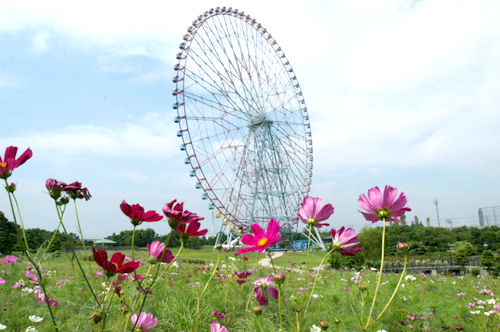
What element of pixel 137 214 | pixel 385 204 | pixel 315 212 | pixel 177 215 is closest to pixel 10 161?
pixel 137 214

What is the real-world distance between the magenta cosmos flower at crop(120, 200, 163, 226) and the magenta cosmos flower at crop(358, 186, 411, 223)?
57 cm

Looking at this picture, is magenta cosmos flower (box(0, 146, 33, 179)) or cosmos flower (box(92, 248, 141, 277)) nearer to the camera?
cosmos flower (box(92, 248, 141, 277))

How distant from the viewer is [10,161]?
37.2 inches

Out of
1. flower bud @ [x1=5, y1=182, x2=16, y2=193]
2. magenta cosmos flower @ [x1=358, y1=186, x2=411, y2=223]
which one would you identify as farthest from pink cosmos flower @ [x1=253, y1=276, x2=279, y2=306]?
flower bud @ [x1=5, y1=182, x2=16, y2=193]

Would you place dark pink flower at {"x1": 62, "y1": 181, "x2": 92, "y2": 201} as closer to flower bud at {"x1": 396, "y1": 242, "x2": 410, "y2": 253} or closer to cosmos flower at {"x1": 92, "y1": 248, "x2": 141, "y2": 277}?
cosmos flower at {"x1": 92, "y1": 248, "x2": 141, "y2": 277}

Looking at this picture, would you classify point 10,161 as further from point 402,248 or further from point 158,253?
point 402,248

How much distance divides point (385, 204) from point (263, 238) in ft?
1.13

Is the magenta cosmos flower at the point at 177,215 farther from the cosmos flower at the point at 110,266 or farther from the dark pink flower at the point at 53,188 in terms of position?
the dark pink flower at the point at 53,188

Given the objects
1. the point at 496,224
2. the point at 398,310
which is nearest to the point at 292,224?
the point at 398,310

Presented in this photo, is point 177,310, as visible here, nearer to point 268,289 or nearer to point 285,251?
point 268,289

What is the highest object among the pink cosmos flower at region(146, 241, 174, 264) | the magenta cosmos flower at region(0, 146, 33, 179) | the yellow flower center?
the magenta cosmos flower at region(0, 146, 33, 179)

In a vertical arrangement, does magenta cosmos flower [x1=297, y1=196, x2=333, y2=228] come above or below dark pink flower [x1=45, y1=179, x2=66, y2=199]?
below

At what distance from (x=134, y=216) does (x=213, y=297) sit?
220 cm

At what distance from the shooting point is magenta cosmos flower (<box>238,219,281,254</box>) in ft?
2.99
